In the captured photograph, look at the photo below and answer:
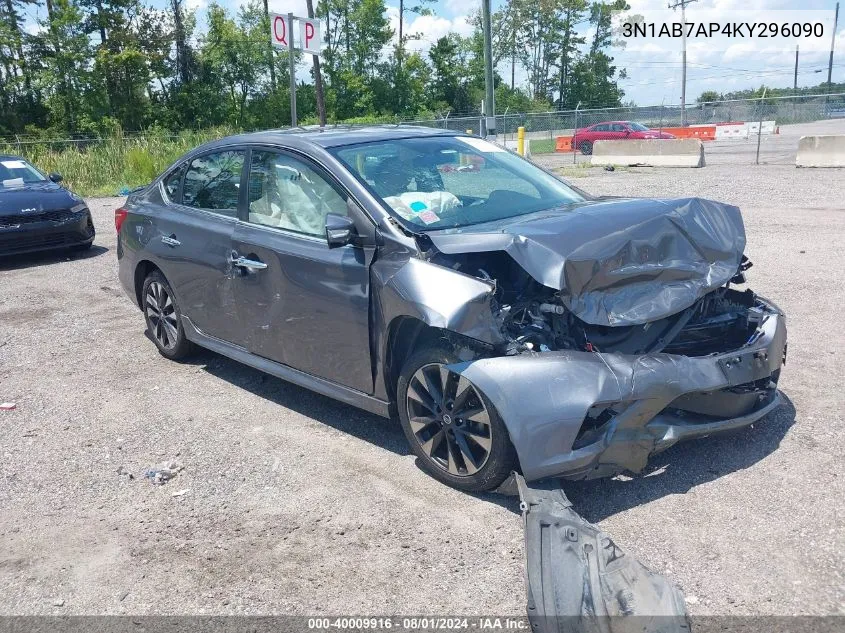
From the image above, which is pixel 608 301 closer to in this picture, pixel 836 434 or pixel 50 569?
pixel 836 434

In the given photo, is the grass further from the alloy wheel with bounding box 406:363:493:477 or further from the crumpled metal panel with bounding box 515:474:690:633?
the crumpled metal panel with bounding box 515:474:690:633

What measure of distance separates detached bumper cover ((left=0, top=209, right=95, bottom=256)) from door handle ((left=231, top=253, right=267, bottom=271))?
700cm

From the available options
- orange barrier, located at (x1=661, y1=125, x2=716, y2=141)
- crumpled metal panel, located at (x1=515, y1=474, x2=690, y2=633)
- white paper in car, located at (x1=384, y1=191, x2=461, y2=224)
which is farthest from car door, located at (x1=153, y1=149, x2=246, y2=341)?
orange barrier, located at (x1=661, y1=125, x2=716, y2=141)

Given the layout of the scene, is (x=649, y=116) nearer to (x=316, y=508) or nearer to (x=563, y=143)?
(x=563, y=143)

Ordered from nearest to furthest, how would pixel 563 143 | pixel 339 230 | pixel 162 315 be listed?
pixel 339 230 → pixel 162 315 → pixel 563 143

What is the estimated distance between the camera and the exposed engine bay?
3.81 m

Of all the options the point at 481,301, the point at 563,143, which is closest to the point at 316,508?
the point at 481,301

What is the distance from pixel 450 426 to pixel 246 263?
1861 millimetres

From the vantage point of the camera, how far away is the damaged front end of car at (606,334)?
3576 millimetres

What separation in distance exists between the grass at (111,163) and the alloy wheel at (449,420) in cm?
1979

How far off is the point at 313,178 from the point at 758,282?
523cm

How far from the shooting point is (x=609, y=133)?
32594mm

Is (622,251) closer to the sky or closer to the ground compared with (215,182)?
closer to the ground

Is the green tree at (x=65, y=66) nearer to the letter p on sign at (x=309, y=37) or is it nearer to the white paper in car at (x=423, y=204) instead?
the letter p on sign at (x=309, y=37)
